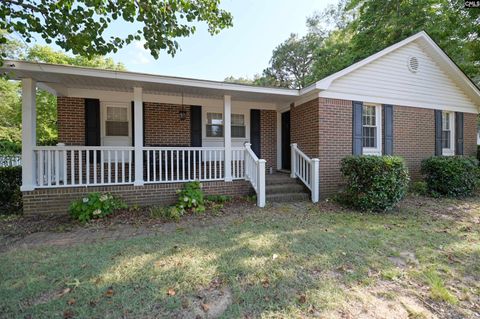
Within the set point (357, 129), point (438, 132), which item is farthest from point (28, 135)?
point (438, 132)

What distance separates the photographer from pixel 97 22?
404 centimetres

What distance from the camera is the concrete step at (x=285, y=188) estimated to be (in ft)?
21.9

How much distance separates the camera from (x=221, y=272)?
109 inches

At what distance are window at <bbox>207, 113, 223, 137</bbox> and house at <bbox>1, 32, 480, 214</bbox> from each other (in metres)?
0.04

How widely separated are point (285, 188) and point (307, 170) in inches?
32.8

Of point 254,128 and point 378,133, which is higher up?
point 254,128

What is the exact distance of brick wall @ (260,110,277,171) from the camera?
8703 millimetres

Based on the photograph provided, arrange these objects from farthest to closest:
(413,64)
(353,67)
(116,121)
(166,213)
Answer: (413,64) → (116,121) → (353,67) → (166,213)

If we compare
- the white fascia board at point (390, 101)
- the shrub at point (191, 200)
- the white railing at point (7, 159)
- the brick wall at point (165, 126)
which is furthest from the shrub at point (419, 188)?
the white railing at point (7, 159)

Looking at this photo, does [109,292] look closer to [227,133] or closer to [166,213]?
[166,213]

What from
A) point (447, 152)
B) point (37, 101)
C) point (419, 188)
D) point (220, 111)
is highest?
point (37, 101)

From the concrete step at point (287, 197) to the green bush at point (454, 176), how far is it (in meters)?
4.02

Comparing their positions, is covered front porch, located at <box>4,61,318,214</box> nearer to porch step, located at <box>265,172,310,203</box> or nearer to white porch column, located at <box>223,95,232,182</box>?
white porch column, located at <box>223,95,232,182</box>

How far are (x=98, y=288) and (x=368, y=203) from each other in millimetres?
5452
